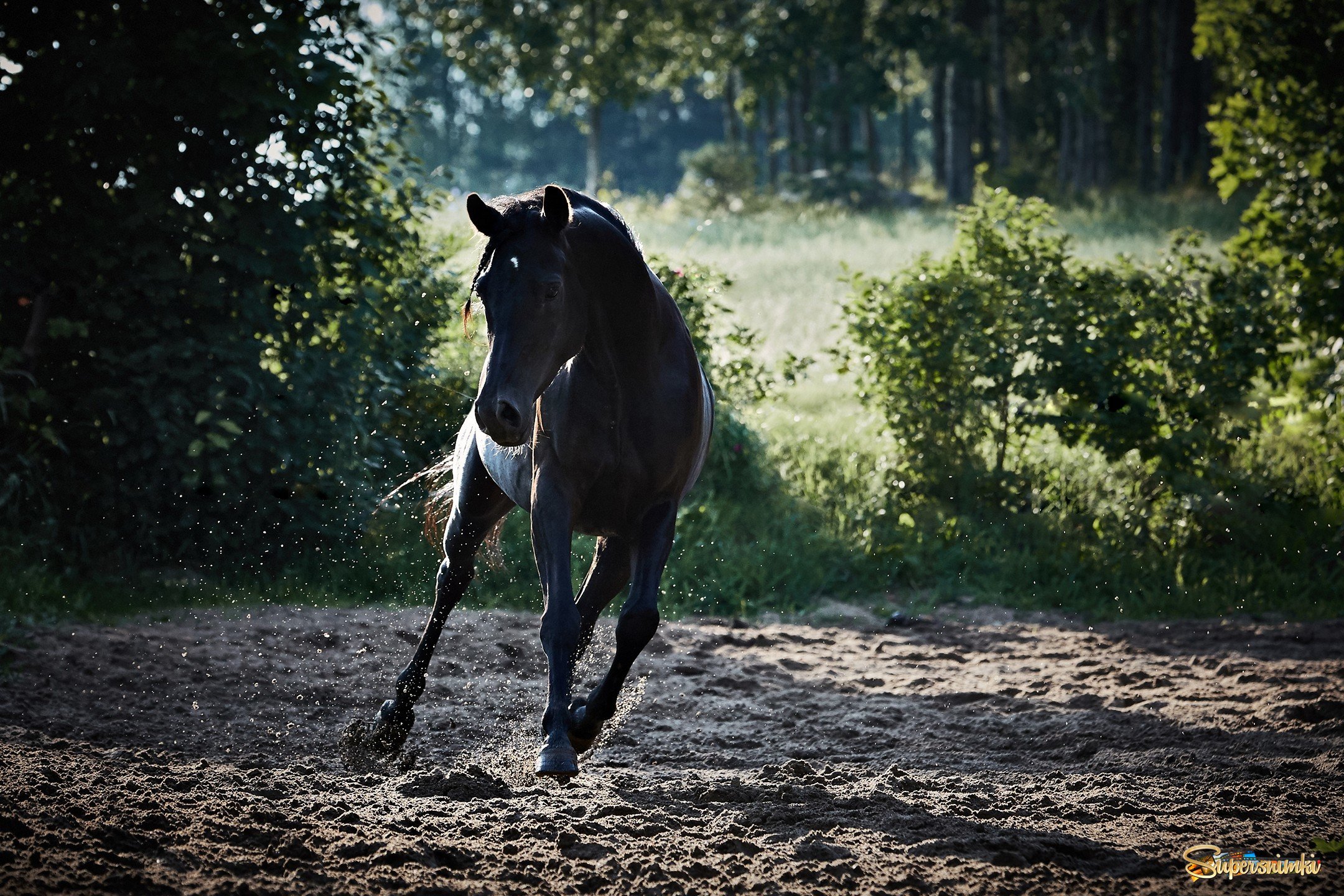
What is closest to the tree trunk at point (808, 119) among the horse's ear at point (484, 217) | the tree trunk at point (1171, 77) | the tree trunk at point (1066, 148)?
the tree trunk at point (1066, 148)

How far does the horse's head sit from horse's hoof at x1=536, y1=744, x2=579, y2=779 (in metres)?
0.98

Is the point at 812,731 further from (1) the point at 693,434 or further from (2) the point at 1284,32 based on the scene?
(2) the point at 1284,32

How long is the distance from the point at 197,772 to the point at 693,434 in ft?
7.03

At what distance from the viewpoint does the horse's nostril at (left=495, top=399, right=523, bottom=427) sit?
129 inches

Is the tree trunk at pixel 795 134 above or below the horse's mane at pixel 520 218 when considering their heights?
above

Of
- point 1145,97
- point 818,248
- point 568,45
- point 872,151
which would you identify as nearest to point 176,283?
point 818,248

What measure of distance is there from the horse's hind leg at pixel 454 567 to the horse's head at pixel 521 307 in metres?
1.64

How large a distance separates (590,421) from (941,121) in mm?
33430

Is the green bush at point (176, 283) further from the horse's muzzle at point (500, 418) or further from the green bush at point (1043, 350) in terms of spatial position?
the horse's muzzle at point (500, 418)

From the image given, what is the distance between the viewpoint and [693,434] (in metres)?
4.32

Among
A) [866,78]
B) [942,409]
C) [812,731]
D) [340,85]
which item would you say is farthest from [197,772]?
[866,78]

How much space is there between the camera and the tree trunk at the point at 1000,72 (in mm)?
29359

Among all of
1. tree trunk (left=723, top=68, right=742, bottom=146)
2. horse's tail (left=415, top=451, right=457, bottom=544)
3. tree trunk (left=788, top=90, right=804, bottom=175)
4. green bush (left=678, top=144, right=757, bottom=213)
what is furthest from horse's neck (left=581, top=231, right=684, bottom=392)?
tree trunk (left=723, top=68, right=742, bottom=146)

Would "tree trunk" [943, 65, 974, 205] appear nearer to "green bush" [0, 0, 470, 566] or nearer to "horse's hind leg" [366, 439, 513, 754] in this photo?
"green bush" [0, 0, 470, 566]
